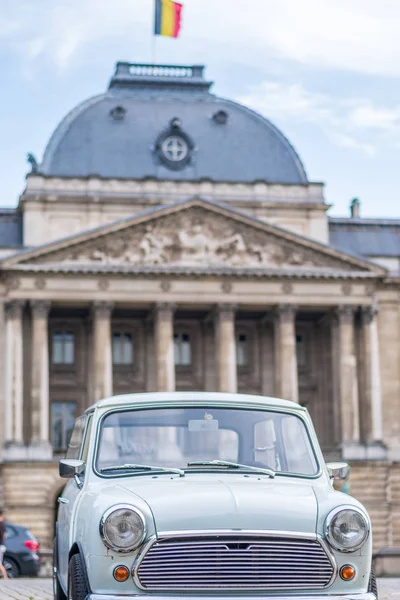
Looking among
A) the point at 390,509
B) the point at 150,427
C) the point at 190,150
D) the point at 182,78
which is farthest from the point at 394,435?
the point at 150,427

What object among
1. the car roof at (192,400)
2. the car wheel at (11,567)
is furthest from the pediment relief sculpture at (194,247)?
the car roof at (192,400)

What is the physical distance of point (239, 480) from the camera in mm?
11688

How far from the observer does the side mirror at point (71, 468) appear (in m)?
12.6

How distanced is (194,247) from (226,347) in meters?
5.05

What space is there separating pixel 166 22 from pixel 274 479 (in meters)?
61.2

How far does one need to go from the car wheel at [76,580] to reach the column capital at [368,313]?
5256cm

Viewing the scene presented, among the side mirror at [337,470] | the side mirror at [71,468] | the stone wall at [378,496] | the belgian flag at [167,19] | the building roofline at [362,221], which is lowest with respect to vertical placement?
the stone wall at [378,496]

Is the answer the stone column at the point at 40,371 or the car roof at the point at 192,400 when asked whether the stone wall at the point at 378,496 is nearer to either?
the stone column at the point at 40,371

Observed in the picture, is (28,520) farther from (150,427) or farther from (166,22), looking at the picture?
(150,427)

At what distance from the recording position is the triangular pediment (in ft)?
201

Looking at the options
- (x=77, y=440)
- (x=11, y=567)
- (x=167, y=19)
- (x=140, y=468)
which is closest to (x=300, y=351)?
(x=167, y=19)

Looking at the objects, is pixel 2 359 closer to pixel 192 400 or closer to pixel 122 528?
pixel 192 400

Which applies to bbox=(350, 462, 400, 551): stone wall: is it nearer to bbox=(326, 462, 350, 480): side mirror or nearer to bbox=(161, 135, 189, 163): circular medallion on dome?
bbox=(161, 135, 189, 163): circular medallion on dome

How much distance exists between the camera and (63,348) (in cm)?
6500
